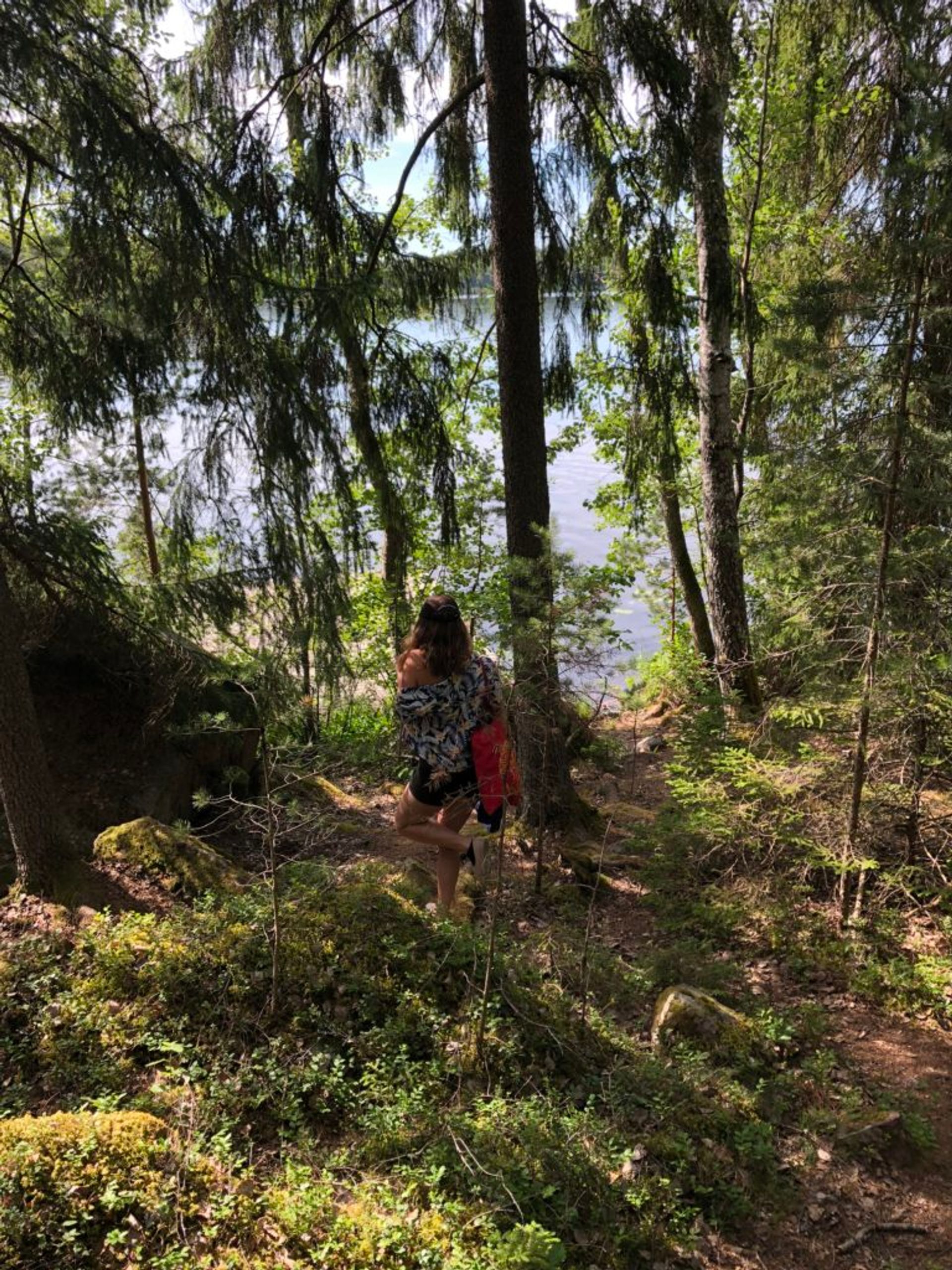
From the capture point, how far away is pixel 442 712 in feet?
13.3

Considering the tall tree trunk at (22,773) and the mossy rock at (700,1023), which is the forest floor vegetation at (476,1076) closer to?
the mossy rock at (700,1023)

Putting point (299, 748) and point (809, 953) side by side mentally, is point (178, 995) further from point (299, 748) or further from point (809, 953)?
point (809, 953)

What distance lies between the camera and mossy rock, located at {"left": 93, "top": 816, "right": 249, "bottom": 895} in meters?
4.52

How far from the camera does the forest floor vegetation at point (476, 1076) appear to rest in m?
2.45

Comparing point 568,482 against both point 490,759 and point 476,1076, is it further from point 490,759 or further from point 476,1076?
point 476,1076

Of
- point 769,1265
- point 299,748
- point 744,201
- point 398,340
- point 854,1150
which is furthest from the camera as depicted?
point 744,201

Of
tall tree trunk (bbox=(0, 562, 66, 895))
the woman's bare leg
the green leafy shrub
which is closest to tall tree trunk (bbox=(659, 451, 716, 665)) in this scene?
the woman's bare leg

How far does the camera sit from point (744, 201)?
10250 mm

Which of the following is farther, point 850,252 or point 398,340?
point 398,340

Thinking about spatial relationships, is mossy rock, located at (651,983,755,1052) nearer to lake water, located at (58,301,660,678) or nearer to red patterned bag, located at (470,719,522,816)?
red patterned bag, located at (470,719,522,816)

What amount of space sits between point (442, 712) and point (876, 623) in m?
2.46

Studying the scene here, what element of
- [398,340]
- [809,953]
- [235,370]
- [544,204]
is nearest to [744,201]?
[544,204]

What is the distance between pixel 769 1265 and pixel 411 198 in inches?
460

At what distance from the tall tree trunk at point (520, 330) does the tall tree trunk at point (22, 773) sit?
2.77m
